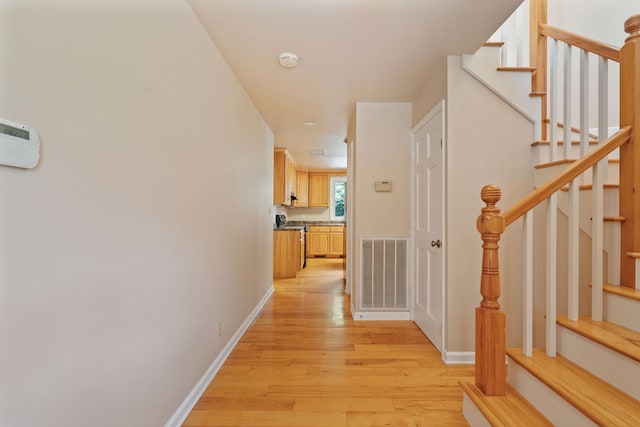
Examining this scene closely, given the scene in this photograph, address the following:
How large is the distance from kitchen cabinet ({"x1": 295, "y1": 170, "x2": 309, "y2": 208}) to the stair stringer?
521cm

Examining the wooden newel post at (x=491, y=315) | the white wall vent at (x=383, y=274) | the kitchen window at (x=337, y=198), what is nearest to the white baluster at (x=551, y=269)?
the wooden newel post at (x=491, y=315)

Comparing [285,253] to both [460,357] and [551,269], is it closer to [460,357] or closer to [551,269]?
[460,357]

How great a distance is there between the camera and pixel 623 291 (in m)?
1.43

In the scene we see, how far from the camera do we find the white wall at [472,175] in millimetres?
2145

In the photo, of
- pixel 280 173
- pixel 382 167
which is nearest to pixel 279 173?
pixel 280 173

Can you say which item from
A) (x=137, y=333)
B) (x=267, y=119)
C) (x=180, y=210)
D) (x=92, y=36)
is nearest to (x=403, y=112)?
(x=267, y=119)

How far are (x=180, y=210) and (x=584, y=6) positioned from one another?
12.8 feet

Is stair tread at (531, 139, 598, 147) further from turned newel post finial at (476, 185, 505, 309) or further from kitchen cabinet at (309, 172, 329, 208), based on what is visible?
kitchen cabinet at (309, 172, 329, 208)

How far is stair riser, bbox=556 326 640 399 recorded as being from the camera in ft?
3.78

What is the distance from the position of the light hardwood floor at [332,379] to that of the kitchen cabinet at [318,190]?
475cm

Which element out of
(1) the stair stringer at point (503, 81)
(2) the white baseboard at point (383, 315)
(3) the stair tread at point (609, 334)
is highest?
(1) the stair stringer at point (503, 81)

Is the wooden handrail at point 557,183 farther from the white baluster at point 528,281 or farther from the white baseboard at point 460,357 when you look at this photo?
the white baseboard at point 460,357

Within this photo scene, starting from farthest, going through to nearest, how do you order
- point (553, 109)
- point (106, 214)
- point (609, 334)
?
point (553, 109) → point (609, 334) → point (106, 214)

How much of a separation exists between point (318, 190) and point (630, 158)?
6.37 metres
